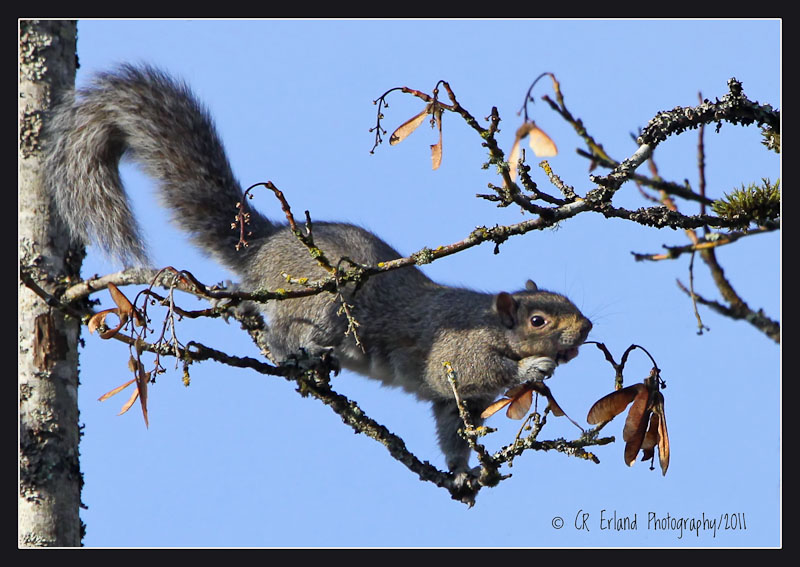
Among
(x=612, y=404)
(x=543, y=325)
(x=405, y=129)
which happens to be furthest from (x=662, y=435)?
(x=543, y=325)

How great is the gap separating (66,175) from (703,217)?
304cm

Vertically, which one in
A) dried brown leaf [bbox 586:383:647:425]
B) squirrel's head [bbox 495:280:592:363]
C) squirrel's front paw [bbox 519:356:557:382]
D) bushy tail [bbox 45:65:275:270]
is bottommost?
dried brown leaf [bbox 586:383:647:425]

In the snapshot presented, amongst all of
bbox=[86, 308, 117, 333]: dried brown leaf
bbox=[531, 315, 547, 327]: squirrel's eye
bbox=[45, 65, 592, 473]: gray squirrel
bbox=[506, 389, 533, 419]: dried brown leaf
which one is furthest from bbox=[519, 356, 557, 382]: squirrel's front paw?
bbox=[86, 308, 117, 333]: dried brown leaf

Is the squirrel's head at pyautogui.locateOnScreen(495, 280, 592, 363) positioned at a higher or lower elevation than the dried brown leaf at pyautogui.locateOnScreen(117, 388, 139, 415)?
higher

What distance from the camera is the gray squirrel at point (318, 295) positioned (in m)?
4.41

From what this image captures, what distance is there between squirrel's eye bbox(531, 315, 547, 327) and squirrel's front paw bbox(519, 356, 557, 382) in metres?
0.18

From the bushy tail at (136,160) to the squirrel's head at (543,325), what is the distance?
144 centimetres

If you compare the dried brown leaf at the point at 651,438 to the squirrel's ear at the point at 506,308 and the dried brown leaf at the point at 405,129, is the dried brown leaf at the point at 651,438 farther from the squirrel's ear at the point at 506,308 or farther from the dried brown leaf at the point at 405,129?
the squirrel's ear at the point at 506,308

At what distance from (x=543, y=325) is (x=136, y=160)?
2.41 metres

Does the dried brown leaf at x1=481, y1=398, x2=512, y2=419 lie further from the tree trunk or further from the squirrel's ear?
the tree trunk

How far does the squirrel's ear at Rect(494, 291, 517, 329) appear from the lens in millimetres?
4652

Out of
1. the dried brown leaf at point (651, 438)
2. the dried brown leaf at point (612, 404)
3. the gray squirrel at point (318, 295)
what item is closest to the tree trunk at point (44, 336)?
the gray squirrel at point (318, 295)

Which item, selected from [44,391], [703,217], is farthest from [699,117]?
[44,391]
